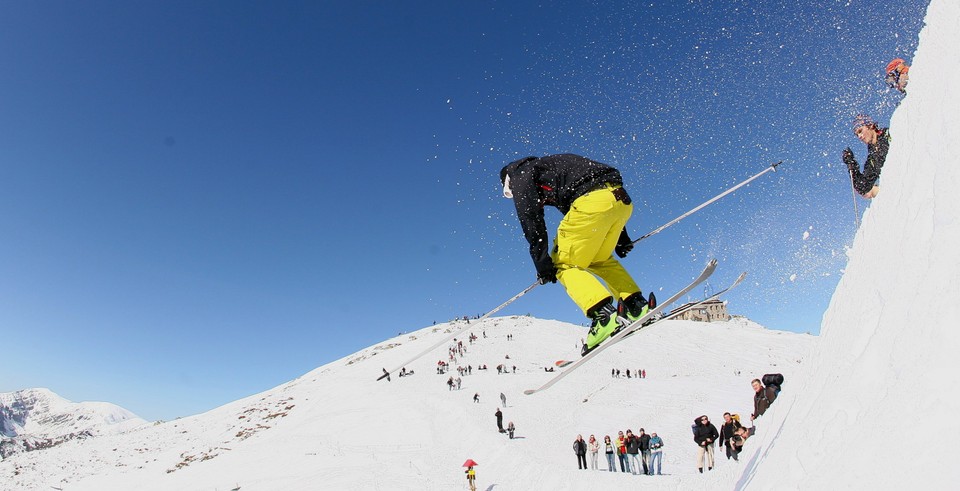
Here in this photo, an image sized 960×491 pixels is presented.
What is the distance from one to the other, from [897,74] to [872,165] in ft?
2.84

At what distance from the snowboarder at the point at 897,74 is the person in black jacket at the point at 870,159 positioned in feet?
1.18

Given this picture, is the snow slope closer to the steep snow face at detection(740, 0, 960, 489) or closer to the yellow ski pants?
the yellow ski pants

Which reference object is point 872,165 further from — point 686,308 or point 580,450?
point 580,450

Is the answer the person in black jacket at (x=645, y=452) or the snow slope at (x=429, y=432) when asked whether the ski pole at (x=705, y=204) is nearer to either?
the snow slope at (x=429, y=432)

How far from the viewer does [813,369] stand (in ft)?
9.27

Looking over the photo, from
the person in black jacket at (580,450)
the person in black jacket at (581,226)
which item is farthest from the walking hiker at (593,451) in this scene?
the person in black jacket at (581,226)

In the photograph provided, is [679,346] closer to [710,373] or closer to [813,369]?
[710,373]

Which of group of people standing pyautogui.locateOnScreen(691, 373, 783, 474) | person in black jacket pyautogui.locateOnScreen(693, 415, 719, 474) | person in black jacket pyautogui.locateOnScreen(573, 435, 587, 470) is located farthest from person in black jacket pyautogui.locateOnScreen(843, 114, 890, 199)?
person in black jacket pyautogui.locateOnScreen(573, 435, 587, 470)

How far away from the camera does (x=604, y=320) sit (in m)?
4.23

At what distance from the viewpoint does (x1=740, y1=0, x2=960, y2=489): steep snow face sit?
4.00 feet

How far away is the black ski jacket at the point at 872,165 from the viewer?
4613mm

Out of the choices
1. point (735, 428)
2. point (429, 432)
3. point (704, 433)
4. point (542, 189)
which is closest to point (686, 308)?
point (542, 189)

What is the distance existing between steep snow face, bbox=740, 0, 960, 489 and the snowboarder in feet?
7.31

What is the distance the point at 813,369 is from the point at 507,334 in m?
56.9
